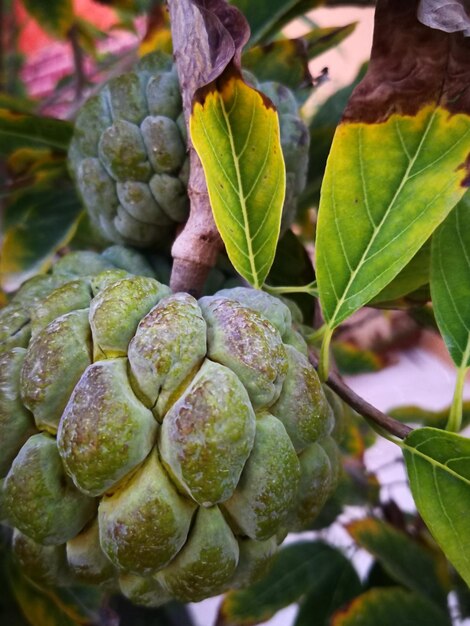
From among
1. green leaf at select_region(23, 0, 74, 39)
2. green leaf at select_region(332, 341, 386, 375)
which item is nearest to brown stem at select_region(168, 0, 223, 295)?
green leaf at select_region(332, 341, 386, 375)

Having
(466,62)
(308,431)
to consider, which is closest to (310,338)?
(308,431)

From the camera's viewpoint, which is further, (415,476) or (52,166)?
(52,166)

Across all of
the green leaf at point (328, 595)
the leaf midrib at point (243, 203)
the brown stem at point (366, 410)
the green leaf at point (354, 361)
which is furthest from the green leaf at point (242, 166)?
the green leaf at point (354, 361)

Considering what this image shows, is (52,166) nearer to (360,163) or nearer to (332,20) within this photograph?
(360,163)

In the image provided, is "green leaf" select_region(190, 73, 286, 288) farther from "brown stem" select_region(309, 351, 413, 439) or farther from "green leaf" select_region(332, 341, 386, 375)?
"green leaf" select_region(332, 341, 386, 375)

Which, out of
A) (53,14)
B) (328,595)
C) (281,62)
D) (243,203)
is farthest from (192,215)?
(53,14)

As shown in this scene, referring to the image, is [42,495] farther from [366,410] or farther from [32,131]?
[32,131]
